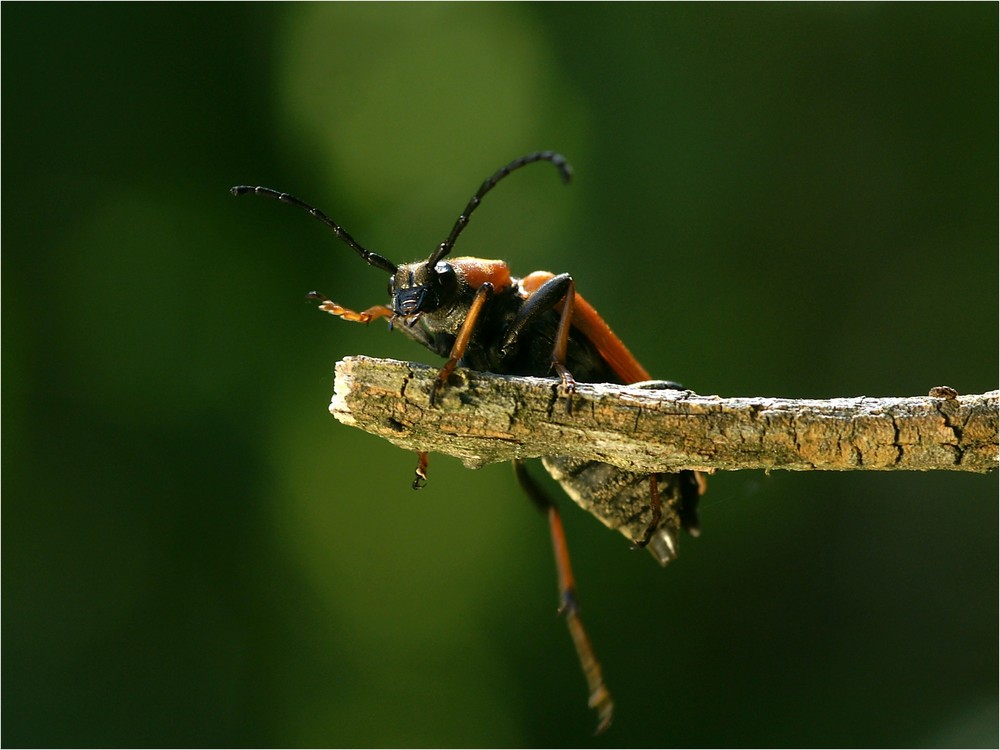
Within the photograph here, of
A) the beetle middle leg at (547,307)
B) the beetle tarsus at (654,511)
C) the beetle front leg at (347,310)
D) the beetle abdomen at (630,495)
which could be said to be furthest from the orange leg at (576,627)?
the beetle front leg at (347,310)

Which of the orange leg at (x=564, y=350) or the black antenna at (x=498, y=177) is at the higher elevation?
the black antenna at (x=498, y=177)

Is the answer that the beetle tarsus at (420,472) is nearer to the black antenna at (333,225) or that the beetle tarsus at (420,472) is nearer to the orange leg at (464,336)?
the orange leg at (464,336)

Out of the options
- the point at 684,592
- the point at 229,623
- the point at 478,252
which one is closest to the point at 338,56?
the point at 478,252

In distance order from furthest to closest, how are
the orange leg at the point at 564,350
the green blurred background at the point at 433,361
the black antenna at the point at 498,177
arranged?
the green blurred background at the point at 433,361
the black antenna at the point at 498,177
the orange leg at the point at 564,350

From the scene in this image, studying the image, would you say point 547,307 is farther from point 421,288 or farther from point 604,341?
point 421,288

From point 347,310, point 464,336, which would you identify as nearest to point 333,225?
point 347,310

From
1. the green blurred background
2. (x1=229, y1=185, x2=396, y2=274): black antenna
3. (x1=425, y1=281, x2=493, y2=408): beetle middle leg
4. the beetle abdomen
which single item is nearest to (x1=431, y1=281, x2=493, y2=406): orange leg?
(x1=425, y1=281, x2=493, y2=408): beetle middle leg
